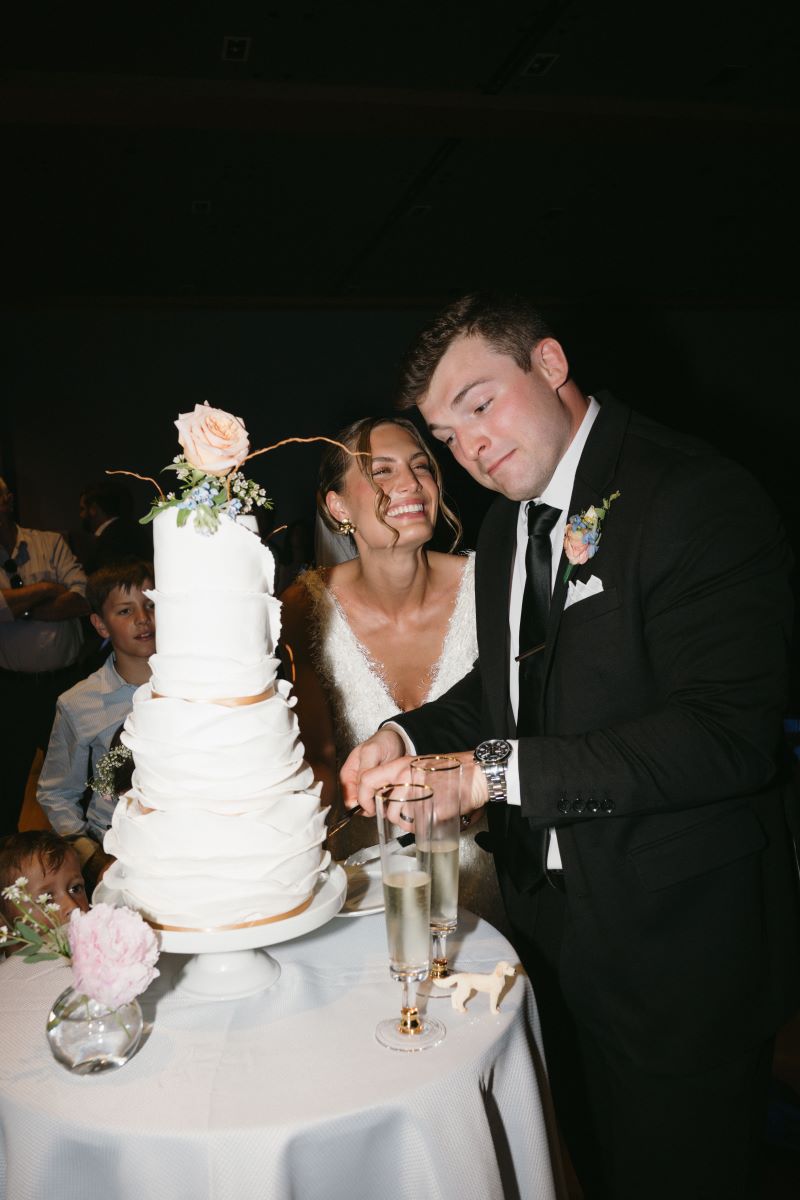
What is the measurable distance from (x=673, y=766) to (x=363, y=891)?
2.47 ft

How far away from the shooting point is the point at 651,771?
1749mm

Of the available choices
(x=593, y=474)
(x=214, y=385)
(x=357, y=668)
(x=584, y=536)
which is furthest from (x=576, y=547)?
(x=214, y=385)

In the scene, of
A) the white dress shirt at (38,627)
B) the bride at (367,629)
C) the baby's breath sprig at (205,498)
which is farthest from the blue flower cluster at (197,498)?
the white dress shirt at (38,627)

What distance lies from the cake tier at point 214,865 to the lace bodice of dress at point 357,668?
76.8 inches

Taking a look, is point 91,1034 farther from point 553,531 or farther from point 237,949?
point 553,531

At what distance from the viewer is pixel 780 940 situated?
6.27 ft

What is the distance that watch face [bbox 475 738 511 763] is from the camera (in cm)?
179

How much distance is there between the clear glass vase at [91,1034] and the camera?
4.56 feet

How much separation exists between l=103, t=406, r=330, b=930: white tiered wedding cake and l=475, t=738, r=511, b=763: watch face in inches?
13.9

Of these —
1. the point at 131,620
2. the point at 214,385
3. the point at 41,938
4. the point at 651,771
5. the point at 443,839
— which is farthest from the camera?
the point at 214,385

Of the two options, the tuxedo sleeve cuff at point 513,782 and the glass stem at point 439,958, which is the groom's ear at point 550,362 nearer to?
the tuxedo sleeve cuff at point 513,782

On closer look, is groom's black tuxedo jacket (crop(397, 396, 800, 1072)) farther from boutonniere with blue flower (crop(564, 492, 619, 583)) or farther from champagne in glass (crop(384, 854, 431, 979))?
champagne in glass (crop(384, 854, 431, 979))

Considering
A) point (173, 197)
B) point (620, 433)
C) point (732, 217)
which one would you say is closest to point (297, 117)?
point (173, 197)

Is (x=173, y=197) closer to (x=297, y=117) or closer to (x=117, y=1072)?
(x=297, y=117)
